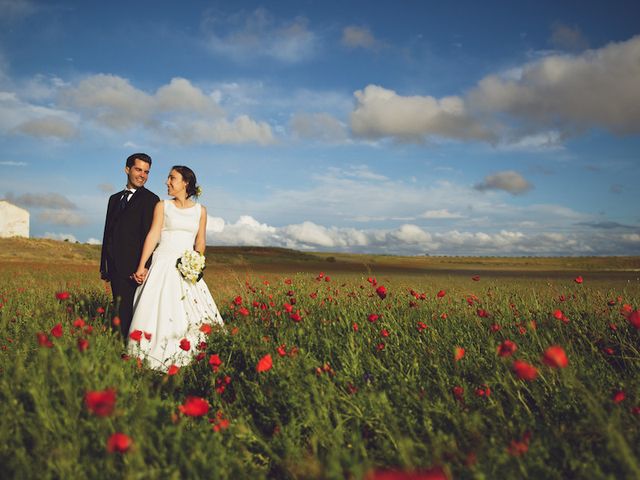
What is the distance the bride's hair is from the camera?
5762 millimetres

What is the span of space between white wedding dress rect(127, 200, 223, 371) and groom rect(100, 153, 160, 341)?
268mm

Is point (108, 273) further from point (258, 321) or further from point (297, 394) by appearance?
point (297, 394)

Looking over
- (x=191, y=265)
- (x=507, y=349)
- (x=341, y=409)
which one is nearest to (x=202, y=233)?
(x=191, y=265)

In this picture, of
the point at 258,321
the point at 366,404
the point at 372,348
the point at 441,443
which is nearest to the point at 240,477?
the point at 366,404

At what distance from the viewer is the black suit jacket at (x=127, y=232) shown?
5699mm

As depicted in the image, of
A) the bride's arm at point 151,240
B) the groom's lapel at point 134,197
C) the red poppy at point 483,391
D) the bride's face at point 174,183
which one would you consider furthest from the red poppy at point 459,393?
the groom's lapel at point 134,197

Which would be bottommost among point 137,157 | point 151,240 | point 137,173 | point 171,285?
point 171,285

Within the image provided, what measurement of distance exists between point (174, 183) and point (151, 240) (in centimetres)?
81

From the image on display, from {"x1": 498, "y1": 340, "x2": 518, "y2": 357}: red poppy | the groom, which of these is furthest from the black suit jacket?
{"x1": 498, "y1": 340, "x2": 518, "y2": 357}: red poppy

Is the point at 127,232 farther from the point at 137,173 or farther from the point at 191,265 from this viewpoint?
the point at 191,265

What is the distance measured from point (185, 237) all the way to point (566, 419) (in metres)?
4.68

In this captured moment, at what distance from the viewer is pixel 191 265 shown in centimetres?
561

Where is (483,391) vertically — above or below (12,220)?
below

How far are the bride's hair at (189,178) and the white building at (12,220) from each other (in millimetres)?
59436
